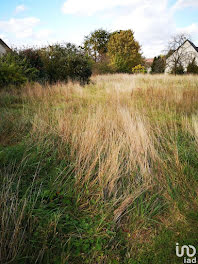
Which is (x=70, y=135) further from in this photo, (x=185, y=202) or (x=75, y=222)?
(x=185, y=202)

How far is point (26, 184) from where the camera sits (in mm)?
2375

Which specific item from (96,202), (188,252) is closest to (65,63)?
(96,202)

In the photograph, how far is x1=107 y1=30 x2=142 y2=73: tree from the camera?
2920cm

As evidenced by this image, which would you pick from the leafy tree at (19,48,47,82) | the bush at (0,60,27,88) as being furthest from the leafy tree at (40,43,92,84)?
the bush at (0,60,27,88)

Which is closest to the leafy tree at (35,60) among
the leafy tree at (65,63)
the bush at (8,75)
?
the leafy tree at (65,63)

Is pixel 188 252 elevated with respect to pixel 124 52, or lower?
lower

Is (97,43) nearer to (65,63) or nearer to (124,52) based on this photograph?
(124,52)

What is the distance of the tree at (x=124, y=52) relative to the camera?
29.2 m

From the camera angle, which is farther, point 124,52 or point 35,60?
point 124,52

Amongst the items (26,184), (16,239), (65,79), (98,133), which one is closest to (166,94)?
(98,133)

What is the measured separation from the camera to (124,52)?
29281mm

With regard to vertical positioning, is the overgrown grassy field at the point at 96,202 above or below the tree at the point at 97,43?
below

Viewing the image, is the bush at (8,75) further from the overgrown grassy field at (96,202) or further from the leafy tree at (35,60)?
the overgrown grassy field at (96,202)

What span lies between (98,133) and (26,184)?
4.65 feet
